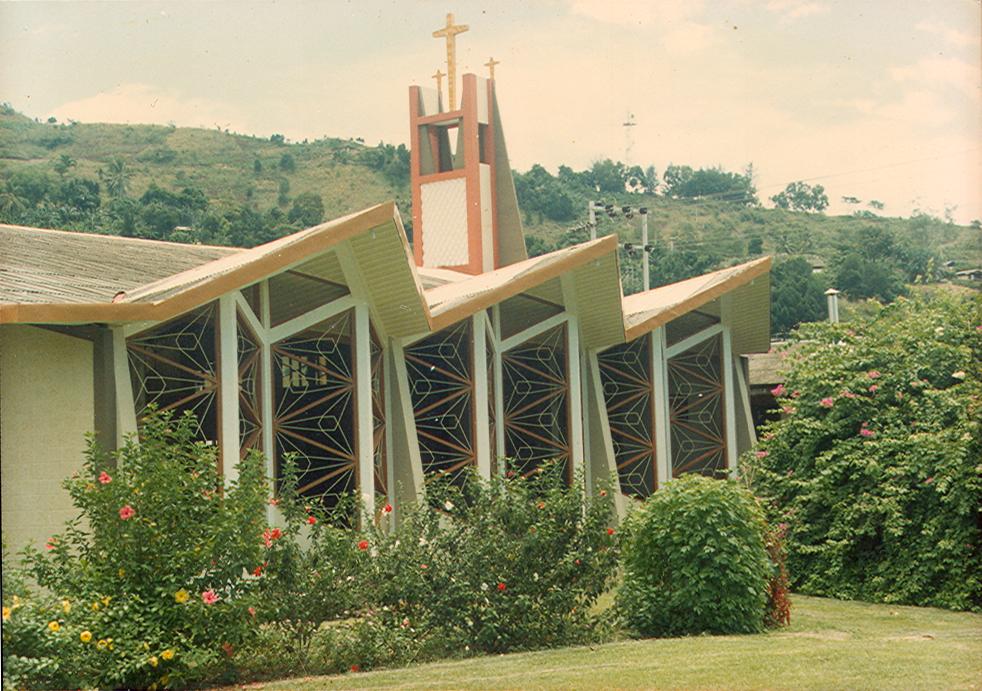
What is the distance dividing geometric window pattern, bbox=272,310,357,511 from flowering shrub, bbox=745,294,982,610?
5.92 m

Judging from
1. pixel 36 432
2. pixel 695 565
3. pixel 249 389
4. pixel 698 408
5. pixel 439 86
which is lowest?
pixel 695 565

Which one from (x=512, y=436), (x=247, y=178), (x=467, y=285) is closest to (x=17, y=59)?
(x=467, y=285)

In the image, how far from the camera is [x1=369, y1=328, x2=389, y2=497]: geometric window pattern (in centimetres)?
1691

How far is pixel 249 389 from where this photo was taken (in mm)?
14461

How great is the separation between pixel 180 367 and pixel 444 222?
51.8 feet

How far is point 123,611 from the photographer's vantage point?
345 inches

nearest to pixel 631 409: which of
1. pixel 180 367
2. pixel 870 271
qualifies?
pixel 180 367

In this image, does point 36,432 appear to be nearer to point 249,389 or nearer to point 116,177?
point 249,389

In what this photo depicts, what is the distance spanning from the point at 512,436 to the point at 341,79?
8.83 m

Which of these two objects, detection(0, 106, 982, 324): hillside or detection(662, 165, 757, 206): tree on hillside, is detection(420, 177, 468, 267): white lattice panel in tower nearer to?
detection(0, 106, 982, 324): hillside

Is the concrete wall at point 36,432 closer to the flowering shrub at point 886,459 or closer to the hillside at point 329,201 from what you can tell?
the flowering shrub at point 886,459

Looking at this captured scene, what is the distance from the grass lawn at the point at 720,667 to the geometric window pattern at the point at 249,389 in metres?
5.28

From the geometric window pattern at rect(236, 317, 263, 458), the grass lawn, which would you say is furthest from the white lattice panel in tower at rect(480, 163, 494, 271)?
the grass lawn

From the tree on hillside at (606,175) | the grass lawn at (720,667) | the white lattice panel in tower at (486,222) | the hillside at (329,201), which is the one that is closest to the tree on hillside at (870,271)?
the hillside at (329,201)
